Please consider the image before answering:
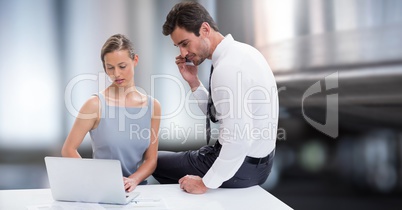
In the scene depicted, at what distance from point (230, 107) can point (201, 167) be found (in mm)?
490

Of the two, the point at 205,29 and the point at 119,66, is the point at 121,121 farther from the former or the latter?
the point at 205,29

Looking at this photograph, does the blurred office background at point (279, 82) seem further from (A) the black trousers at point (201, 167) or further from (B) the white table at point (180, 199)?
(B) the white table at point (180, 199)

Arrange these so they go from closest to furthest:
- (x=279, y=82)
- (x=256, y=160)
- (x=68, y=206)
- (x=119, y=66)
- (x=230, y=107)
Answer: (x=68, y=206) < (x=230, y=107) < (x=256, y=160) < (x=119, y=66) < (x=279, y=82)

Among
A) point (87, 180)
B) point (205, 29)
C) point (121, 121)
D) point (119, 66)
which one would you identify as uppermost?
point (205, 29)

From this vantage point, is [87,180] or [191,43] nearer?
[87,180]

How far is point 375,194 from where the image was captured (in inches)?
134

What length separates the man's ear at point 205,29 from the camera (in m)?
2.26

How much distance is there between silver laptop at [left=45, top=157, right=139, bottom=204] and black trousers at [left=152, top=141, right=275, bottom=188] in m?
0.55

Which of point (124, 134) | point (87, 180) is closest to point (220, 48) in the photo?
point (124, 134)

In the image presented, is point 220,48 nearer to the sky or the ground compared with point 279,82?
nearer to the sky

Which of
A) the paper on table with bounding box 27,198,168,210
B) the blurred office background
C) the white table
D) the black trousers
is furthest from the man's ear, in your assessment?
the blurred office background

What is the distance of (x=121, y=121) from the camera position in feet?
7.73

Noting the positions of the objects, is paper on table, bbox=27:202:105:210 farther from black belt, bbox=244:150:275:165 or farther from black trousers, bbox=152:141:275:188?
black belt, bbox=244:150:275:165

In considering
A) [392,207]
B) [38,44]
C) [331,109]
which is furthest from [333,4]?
[38,44]
